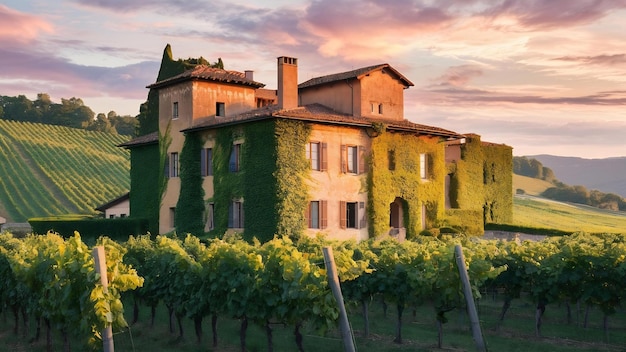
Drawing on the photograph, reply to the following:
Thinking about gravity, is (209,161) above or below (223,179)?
above

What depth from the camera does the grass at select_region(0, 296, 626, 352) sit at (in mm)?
18953

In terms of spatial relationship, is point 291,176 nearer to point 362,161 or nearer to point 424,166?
point 362,161

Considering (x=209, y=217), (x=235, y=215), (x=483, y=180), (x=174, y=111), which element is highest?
(x=174, y=111)

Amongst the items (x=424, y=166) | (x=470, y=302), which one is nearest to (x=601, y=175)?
(x=424, y=166)

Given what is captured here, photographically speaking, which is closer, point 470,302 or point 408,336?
point 470,302

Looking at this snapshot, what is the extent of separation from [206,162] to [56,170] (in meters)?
51.3

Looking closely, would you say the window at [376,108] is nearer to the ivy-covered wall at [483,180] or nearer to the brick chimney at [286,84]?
the brick chimney at [286,84]

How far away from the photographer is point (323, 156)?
36.0 metres

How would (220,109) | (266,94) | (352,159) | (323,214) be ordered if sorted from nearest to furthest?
(323,214) → (352,159) → (220,109) → (266,94)

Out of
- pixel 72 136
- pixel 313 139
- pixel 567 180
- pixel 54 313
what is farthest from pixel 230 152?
pixel 567 180

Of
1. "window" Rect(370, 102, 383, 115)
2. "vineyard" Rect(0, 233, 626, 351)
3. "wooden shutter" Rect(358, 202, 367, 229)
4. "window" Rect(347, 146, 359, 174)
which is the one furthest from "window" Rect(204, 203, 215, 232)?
"vineyard" Rect(0, 233, 626, 351)

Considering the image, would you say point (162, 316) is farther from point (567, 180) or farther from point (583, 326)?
point (567, 180)

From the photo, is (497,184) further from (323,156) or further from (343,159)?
(323,156)

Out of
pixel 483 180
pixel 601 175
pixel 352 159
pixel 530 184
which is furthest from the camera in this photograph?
pixel 601 175
